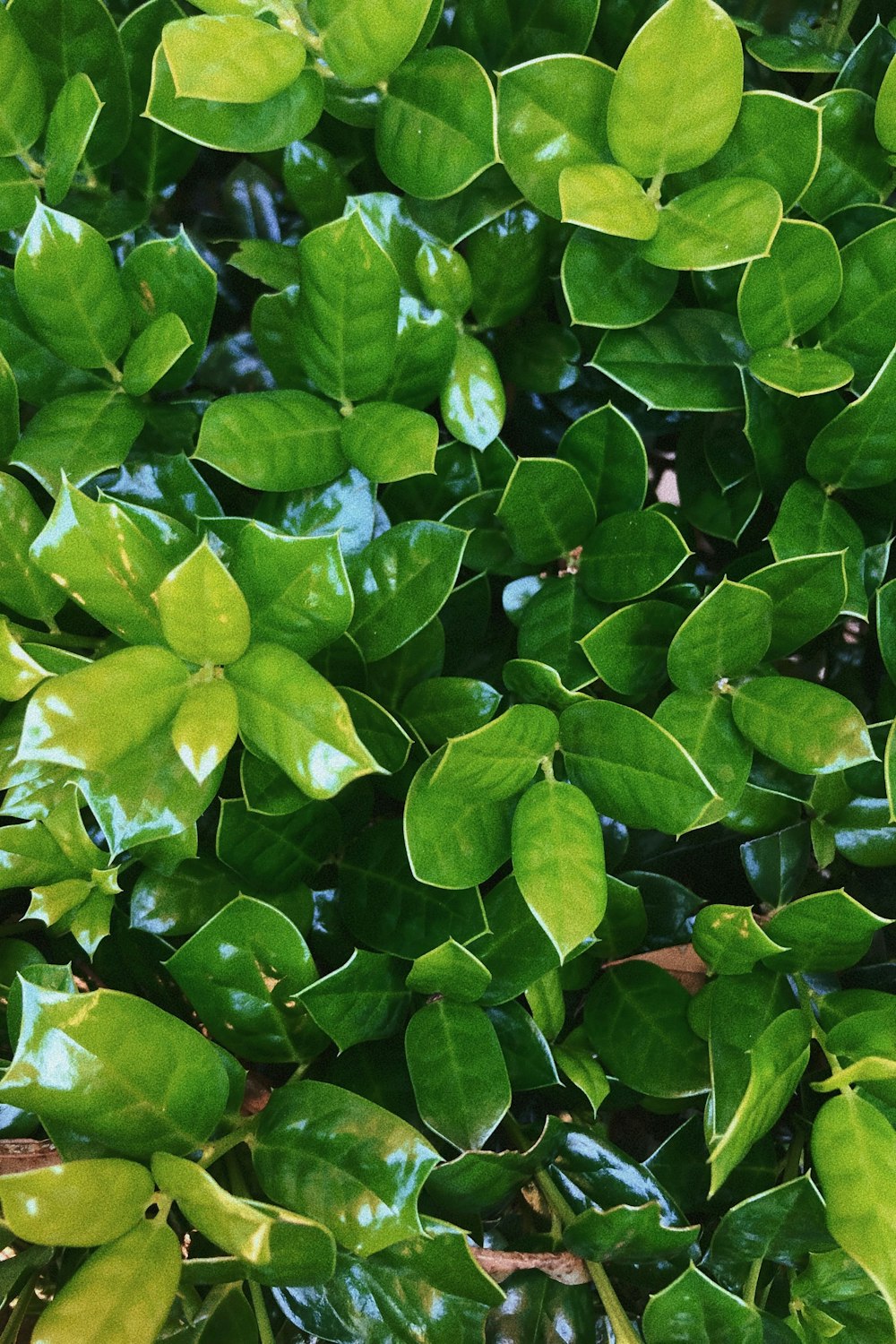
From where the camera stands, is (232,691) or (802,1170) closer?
(232,691)

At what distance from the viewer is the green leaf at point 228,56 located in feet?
1.91

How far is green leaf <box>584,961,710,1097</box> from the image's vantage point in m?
0.74

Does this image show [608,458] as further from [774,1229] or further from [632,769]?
[774,1229]

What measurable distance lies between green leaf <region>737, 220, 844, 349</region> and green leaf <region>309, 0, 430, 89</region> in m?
0.25

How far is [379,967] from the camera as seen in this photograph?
70cm

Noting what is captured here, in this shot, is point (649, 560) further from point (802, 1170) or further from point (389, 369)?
point (802, 1170)

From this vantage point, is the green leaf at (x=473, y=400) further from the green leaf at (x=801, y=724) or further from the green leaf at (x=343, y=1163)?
the green leaf at (x=343, y=1163)

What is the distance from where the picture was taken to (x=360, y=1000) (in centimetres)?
69

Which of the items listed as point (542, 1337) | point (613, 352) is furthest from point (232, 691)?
point (542, 1337)

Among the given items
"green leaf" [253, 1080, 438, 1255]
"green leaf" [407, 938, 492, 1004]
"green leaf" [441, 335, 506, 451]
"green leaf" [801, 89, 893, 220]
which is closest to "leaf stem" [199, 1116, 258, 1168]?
"green leaf" [253, 1080, 438, 1255]

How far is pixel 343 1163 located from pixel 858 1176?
30cm

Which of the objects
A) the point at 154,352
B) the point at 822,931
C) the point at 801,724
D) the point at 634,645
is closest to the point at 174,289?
the point at 154,352

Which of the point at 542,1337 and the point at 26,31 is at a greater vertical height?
the point at 26,31

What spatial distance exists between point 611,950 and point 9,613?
0.49 metres
